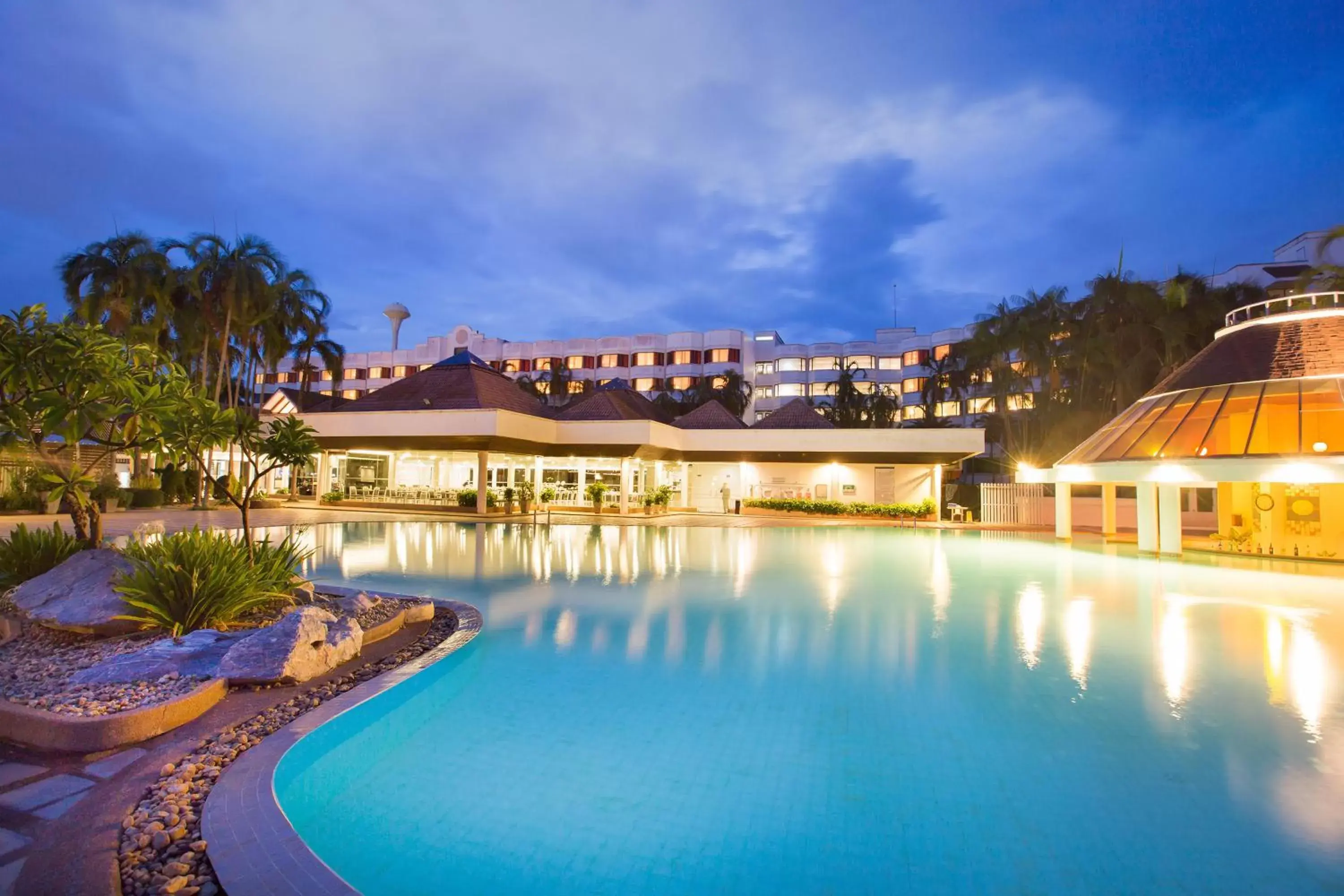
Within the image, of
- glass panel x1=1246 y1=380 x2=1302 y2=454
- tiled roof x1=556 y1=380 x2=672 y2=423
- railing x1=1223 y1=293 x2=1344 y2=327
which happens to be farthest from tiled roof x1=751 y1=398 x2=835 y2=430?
glass panel x1=1246 y1=380 x2=1302 y2=454

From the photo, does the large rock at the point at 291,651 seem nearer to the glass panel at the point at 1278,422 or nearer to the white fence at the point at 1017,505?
the glass panel at the point at 1278,422

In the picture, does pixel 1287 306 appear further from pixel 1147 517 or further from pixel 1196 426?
pixel 1147 517

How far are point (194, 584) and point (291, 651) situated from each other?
69.8 inches

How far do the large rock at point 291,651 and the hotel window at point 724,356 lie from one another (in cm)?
5288

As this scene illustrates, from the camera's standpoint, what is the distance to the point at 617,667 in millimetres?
6879

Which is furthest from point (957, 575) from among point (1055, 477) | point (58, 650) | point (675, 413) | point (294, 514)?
point (675, 413)

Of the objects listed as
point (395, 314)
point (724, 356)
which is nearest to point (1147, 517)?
point (724, 356)

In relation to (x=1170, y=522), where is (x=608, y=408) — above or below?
above

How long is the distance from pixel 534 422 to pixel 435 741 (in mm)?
23426

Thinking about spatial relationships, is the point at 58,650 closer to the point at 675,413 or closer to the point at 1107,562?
the point at 1107,562

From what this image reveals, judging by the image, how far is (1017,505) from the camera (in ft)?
93.4

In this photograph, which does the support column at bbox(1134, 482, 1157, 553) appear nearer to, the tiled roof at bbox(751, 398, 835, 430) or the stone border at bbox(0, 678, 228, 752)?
the tiled roof at bbox(751, 398, 835, 430)

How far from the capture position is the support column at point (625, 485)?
1132 inches

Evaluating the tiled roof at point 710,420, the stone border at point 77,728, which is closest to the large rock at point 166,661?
the stone border at point 77,728
